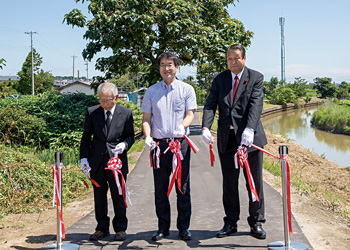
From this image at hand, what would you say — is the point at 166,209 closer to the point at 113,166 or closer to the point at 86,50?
the point at 113,166

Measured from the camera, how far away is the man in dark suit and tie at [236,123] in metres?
4.64

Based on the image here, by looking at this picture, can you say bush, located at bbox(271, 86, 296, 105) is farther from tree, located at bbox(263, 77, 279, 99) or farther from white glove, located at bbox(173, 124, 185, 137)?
white glove, located at bbox(173, 124, 185, 137)

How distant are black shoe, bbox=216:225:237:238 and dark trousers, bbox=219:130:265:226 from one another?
48 millimetres

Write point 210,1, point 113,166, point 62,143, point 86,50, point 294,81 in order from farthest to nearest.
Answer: point 294,81
point 210,1
point 86,50
point 62,143
point 113,166

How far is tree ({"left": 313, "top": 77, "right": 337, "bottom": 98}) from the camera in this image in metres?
76.4

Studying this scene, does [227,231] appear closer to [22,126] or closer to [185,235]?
[185,235]

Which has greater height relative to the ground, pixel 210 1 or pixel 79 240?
pixel 210 1

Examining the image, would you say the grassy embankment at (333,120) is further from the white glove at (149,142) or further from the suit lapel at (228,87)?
the white glove at (149,142)

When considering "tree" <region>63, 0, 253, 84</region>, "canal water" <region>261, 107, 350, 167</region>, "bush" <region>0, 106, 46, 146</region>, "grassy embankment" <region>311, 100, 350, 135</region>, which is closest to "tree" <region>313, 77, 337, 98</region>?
"grassy embankment" <region>311, 100, 350, 135</region>

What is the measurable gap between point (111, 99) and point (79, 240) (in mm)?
1723

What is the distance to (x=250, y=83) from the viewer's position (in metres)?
4.70

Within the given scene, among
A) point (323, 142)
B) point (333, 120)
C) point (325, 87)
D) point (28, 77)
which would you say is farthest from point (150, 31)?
point (325, 87)

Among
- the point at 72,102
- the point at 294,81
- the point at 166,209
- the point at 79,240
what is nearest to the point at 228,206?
the point at 166,209

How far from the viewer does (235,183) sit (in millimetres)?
4832
